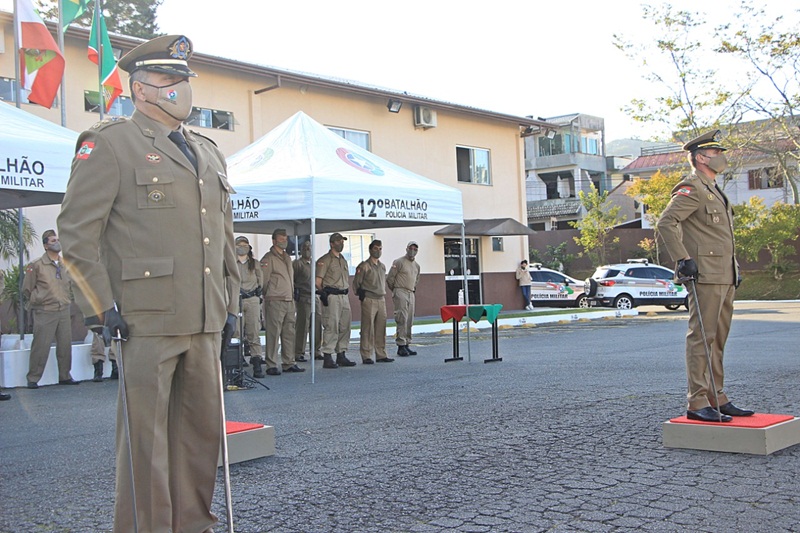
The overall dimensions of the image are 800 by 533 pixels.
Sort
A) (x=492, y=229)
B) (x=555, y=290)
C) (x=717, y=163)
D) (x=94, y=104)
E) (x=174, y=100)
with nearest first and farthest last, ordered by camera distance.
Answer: (x=174, y=100) < (x=717, y=163) < (x=94, y=104) < (x=492, y=229) < (x=555, y=290)

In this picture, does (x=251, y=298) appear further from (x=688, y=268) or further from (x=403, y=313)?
(x=688, y=268)

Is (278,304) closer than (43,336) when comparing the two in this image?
No

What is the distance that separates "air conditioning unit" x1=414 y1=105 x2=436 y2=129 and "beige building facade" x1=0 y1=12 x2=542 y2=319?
3 cm

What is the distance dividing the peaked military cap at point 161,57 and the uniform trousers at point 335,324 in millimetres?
9379

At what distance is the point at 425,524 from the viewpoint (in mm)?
4629

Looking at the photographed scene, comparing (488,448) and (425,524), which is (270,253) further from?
(425,524)

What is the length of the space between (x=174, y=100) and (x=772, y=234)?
1436 inches

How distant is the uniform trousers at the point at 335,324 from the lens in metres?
13.4

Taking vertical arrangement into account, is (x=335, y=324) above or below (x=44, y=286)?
below

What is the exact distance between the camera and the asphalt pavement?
4746mm

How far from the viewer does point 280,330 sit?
12859mm

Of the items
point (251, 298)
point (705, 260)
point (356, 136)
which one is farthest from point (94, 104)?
point (705, 260)

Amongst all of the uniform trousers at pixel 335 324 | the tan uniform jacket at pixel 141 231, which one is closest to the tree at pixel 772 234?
the uniform trousers at pixel 335 324

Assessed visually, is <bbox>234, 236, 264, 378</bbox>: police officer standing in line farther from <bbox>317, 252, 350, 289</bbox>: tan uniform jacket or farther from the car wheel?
the car wheel
